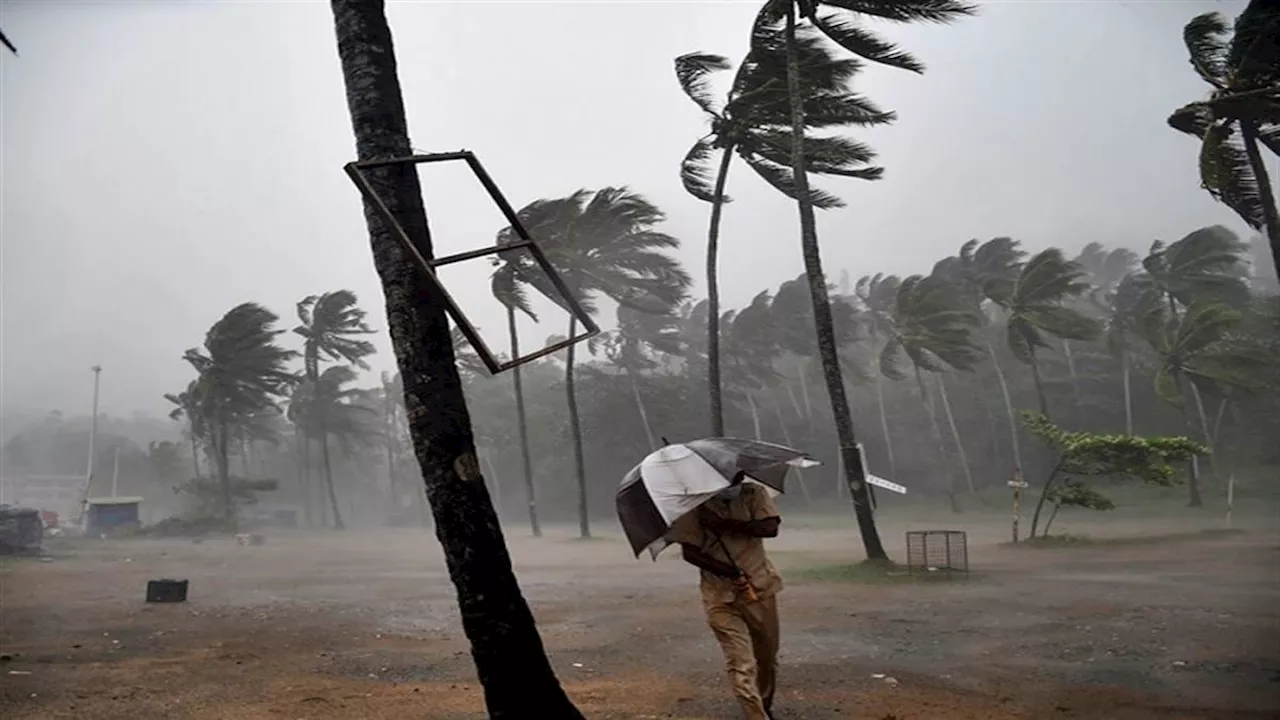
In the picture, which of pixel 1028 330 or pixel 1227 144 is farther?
pixel 1028 330

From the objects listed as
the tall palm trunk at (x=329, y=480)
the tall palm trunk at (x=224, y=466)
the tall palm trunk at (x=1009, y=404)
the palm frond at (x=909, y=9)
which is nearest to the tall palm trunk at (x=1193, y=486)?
the tall palm trunk at (x=1009, y=404)

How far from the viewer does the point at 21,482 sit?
693 inches

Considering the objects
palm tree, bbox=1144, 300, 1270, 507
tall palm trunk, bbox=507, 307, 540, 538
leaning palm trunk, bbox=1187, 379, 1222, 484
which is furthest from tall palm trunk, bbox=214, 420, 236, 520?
leaning palm trunk, bbox=1187, 379, 1222, 484

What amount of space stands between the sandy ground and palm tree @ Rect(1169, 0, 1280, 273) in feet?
12.2

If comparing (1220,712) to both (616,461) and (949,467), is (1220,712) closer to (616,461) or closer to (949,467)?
(616,461)

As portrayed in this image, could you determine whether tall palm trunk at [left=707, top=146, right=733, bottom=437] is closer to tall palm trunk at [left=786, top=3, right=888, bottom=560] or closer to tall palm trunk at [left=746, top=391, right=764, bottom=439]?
tall palm trunk at [left=786, top=3, right=888, bottom=560]

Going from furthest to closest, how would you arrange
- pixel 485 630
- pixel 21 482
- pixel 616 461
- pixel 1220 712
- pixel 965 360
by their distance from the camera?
pixel 21 482 → pixel 965 360 → pixel 616 461 → pixel 1220 712 → pixel 485 630

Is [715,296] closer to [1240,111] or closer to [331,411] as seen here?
[1240,111]

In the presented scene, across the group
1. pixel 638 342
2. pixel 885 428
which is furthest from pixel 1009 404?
pixel 638 342

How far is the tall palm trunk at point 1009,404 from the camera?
14547mm

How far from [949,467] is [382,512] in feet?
41.2

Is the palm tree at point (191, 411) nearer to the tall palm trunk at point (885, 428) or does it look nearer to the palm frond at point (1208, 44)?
the tall palm trunk at point (885, 428)

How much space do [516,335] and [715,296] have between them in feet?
14.4

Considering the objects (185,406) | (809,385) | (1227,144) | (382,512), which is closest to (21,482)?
(185,406)
